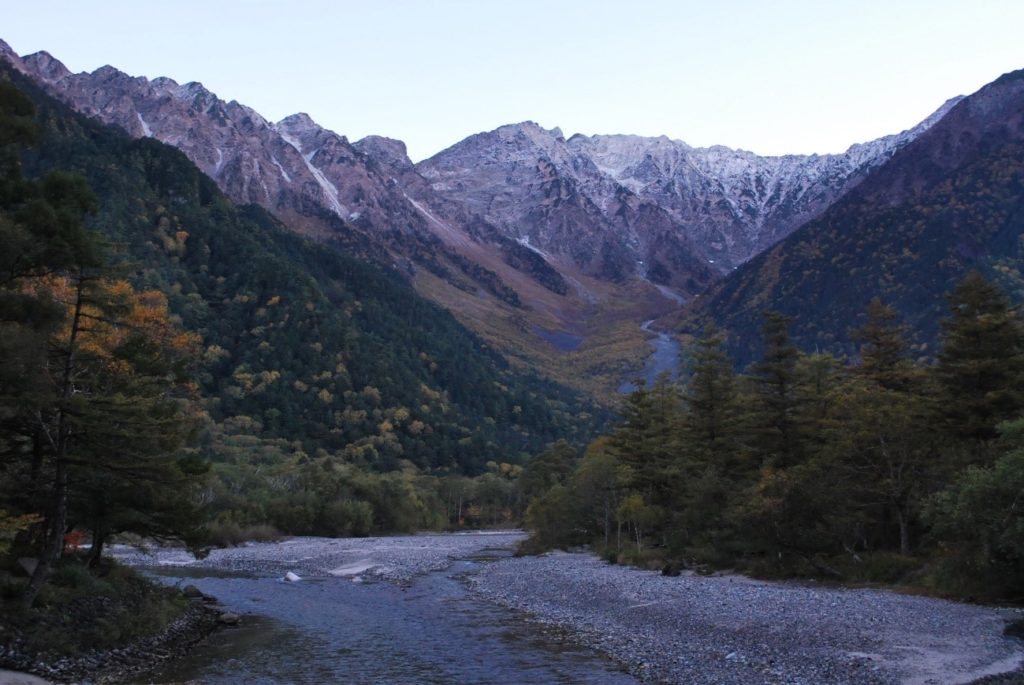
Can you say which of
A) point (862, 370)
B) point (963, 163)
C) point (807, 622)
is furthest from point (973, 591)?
point (963, 163)

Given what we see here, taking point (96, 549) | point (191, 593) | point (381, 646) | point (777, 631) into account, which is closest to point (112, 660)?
point (381, 646)

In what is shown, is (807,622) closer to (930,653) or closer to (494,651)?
(930,653)

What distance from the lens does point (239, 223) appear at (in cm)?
17550

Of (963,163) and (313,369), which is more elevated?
(963,163)

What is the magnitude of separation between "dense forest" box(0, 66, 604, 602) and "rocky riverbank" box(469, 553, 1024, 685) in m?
13.9

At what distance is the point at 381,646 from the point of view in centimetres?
2311

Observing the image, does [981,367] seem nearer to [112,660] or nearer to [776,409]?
[776,409]

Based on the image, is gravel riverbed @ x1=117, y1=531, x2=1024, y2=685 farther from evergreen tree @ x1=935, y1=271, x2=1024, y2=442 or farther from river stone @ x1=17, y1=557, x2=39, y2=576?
river stone @ x1=17, y1=557, x2=39, y2=576

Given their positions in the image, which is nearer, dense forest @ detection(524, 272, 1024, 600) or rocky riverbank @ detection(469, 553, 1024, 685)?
rocky riverbank @ detection(469, 553, 1024, 685)

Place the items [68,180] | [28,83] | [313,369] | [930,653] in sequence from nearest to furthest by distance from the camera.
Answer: [930,653], [68,180], [313,369], [28,83]

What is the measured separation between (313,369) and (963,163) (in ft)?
550

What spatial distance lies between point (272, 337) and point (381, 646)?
127525mm

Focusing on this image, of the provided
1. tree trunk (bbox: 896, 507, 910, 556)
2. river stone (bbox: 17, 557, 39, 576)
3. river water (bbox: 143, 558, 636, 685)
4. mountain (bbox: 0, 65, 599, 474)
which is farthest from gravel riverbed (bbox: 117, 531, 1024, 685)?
mountain (bbox: 0, 65, 599, 474)

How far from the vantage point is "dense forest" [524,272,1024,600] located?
82.5 ft
